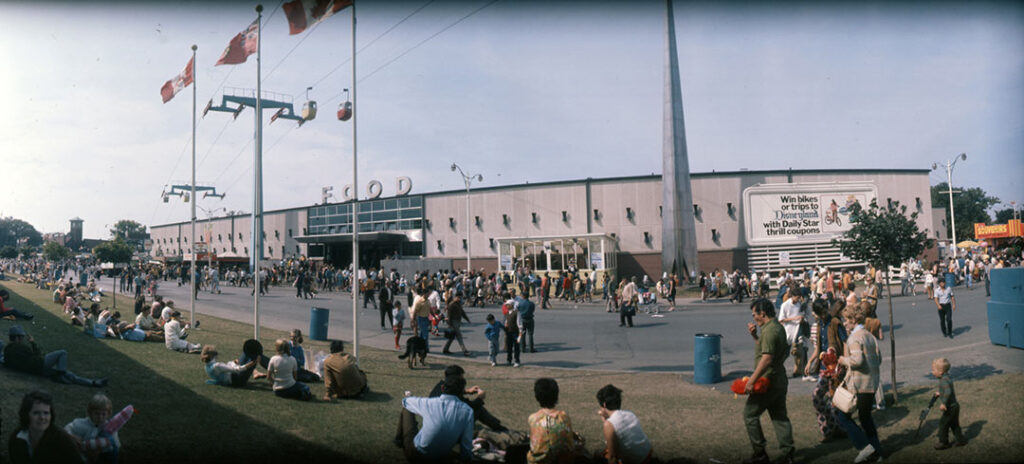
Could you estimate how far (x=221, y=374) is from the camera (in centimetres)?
922

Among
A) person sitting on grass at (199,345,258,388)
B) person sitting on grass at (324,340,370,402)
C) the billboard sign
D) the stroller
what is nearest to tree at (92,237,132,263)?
the stroller

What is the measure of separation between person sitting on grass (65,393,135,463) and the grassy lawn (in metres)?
0.36

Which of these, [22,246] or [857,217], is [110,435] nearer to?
[857,217]

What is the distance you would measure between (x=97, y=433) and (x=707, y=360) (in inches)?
380

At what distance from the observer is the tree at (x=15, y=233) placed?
72.6 metres

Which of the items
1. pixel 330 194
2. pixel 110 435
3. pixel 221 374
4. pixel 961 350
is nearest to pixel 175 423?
pixel 110 435

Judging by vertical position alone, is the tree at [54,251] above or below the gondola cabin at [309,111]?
below

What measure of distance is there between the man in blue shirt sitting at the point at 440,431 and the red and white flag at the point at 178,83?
15.5 meters

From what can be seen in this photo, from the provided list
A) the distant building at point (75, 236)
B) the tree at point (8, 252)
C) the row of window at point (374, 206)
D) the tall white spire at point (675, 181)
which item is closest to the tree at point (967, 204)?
the tall white spire at point (675, 181)

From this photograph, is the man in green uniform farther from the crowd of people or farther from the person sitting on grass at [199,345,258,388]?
the person sitting on grass at [199,345,258,388]

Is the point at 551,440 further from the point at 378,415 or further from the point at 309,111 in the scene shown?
the point at 309,111

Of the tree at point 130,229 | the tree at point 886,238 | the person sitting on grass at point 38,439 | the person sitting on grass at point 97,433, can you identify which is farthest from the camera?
the tree at point 130,229

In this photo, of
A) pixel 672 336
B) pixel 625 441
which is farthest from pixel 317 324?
pixel 625 441

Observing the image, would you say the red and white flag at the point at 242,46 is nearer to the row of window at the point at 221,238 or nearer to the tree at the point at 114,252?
the row of window at the point at 221,238
